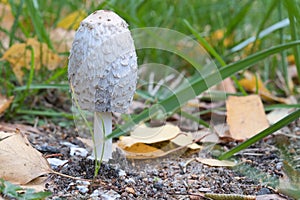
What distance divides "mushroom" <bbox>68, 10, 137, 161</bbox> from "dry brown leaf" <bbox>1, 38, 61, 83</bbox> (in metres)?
0.74

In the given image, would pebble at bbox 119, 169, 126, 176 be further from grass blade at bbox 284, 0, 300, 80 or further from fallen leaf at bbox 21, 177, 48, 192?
grass blade at bbox 284, 0, 300, 80

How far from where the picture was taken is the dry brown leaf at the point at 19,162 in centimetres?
128

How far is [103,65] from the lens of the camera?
4.41ft

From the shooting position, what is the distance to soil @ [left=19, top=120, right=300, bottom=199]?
1351 mm

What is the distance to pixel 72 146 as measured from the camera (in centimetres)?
170

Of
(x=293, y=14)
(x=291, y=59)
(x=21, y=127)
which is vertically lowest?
(x=21, y=127)

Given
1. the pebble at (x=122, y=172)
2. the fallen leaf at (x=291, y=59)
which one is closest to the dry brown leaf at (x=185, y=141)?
the pebble at (x=122, y=172)

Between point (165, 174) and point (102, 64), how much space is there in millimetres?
433

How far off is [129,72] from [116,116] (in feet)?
2.65

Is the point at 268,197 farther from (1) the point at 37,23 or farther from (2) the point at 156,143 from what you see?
(1) the point at 37,23

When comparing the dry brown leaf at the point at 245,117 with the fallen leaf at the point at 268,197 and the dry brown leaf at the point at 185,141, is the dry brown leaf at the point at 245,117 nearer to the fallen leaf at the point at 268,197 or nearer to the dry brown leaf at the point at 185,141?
the dry brown leaf at the point at 185,141

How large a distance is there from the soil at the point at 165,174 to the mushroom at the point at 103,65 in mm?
105

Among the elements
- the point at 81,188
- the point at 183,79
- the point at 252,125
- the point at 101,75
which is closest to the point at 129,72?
the point at 101,75

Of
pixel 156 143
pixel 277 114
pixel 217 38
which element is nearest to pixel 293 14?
pixel 277 114
